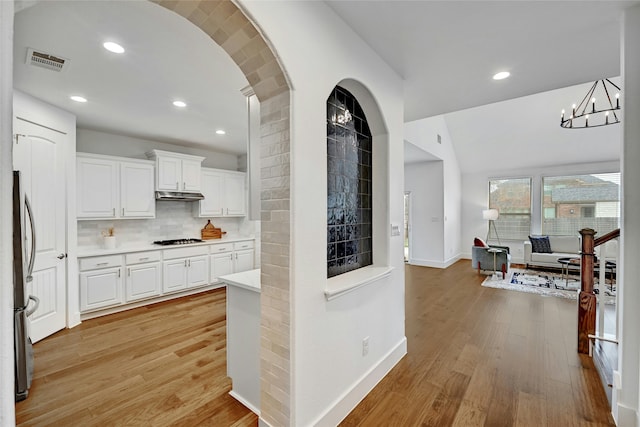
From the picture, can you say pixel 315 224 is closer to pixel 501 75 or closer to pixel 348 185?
pixel 348 185

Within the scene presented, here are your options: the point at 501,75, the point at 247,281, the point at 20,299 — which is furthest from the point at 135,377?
the point at 501,75

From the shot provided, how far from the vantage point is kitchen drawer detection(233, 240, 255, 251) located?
5.33 m

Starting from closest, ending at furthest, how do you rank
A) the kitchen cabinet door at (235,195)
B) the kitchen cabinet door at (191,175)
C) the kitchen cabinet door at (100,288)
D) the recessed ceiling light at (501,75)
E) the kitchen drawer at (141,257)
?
the recessed ceiling light at (501,75), the kitchen cabinet door at (100,288), the kitchen drawer at (141,257), the kitchen cabinet door at (191,175), the kitchen cabinet door at (235,195)

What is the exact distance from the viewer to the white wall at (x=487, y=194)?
7.06m

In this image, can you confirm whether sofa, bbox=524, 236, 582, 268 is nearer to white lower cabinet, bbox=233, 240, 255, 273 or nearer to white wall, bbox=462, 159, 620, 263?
white wall, bbox=462, 159, 620, 263

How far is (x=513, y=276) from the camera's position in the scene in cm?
593

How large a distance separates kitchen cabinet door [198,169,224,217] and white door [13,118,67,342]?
204cm

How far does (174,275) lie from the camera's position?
4398 mm

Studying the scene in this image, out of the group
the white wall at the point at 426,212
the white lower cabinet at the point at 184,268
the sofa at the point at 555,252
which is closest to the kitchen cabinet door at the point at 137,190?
the white lower cabinet at the point at 184,268

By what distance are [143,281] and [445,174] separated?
6.65 meters

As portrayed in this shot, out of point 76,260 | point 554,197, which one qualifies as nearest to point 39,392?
point 76,260

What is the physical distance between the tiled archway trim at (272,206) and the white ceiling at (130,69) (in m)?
0.72

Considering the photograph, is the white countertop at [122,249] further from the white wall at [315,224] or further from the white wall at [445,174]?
the white wall at [445,174]

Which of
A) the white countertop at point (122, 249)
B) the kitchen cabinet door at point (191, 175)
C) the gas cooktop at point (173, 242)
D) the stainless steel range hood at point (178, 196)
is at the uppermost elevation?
the kitchen cabinet door at point (191, 175)
